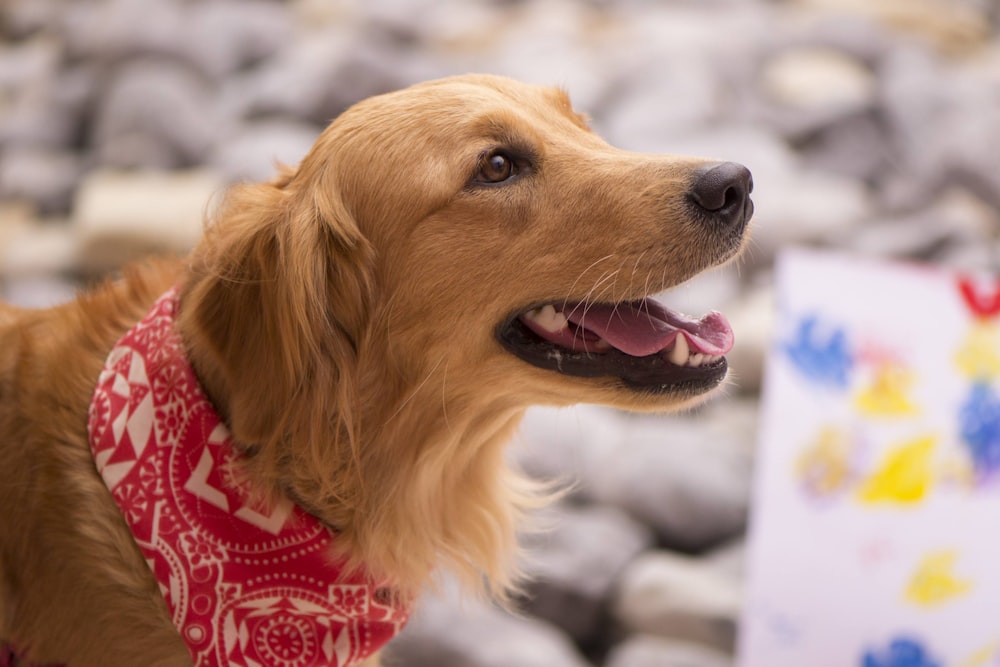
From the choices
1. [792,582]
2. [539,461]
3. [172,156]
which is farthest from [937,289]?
[172,156]

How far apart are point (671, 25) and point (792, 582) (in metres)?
2.14

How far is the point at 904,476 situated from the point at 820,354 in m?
0.33

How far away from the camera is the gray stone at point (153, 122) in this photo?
307 centimetres

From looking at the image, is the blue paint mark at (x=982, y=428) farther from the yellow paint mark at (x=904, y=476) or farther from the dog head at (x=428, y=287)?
the dog head at (x=428, y=287)

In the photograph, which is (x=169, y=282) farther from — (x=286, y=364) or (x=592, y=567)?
(x=592, y=567)

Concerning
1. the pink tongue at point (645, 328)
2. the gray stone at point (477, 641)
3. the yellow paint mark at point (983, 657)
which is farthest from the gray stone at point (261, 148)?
the yellow paint mark at point (983, 657)

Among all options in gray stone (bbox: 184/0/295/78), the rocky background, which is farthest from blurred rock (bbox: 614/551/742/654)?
gray stone (bbox: 184/0/295/78)

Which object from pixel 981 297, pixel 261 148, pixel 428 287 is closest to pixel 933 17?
pixel 981 297

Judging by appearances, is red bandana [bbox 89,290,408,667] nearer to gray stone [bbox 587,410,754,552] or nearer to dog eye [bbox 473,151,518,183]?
dog eye [bbox 473,151,518,183]

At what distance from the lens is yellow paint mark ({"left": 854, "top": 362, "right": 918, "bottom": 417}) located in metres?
2.19

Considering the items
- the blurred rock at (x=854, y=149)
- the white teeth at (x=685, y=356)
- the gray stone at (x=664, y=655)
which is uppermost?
the blurred rock at (x=854, y=149)

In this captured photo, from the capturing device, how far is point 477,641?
205 cm

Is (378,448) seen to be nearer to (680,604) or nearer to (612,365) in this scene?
(612,365)

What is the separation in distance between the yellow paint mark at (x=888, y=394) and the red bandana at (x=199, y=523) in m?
1.37
